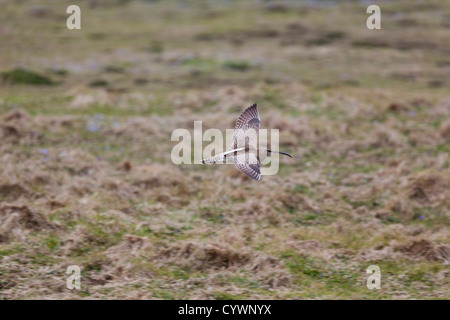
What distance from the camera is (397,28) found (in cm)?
2444

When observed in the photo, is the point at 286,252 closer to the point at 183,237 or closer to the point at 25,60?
the point at 183,237

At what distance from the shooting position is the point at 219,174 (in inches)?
405

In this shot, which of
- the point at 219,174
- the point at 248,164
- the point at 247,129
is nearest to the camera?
the point at 248,164

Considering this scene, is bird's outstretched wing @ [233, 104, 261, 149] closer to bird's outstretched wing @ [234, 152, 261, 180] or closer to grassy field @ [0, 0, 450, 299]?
bird's outstretched wing @ [234, 152, 261, 180]

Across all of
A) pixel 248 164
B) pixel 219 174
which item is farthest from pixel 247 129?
pixel 219 174

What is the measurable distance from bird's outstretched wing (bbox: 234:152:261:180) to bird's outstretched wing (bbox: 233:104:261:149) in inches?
14.9

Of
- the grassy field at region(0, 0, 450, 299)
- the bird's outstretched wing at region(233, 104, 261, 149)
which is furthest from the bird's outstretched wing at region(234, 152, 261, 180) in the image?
the grassy field at region(0, 0, 450, 299)

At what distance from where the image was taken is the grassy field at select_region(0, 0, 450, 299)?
6945 mm

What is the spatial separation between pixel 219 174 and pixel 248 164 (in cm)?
375

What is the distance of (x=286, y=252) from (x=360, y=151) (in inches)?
188

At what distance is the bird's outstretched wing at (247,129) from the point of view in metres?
7.14

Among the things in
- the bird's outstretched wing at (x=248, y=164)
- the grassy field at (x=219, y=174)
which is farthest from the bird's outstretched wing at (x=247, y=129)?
the grassy field at (x=219, y=174)

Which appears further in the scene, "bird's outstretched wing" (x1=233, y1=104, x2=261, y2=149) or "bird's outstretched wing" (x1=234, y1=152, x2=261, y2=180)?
"bird's outstretched wing" (x1=233, y1=104, x2=261, y2=149)

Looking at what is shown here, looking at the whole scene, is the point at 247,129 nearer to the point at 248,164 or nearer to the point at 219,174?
the point at 248,164
